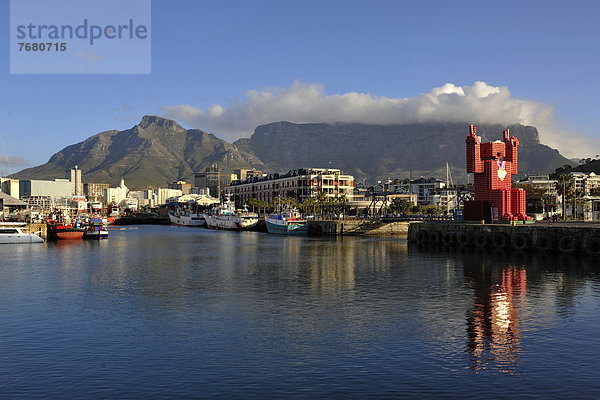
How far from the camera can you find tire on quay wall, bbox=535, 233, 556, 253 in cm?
8694

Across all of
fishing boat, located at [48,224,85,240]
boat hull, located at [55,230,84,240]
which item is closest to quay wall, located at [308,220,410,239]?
fishing boat, located at [48,224,85,240]

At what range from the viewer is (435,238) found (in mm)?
113312

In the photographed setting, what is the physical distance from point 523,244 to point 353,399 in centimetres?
7683

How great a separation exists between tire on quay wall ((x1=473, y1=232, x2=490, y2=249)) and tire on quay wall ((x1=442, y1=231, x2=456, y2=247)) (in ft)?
21.0

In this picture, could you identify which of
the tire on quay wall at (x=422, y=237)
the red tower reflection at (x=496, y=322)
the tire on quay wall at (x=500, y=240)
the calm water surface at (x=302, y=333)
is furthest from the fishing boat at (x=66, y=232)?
the red tower reflection at (x=496, y=322)

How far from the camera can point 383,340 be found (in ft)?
111

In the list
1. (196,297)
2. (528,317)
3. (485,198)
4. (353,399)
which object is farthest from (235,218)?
(353,399)

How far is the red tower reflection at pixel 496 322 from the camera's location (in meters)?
30.1

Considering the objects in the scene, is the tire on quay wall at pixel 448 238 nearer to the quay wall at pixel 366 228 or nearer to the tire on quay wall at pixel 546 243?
the tire on quay wall at pixel 546 243

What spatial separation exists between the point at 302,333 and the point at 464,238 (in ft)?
250

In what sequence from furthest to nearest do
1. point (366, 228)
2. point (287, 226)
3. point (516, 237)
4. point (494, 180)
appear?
point (287, 226) < point (366, 228) < point (494, 180) < point (516, 237)

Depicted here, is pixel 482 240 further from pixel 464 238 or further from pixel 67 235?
pixel 67 235

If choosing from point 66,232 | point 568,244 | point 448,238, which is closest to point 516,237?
point 568,244

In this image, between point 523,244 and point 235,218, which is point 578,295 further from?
point 235,218
